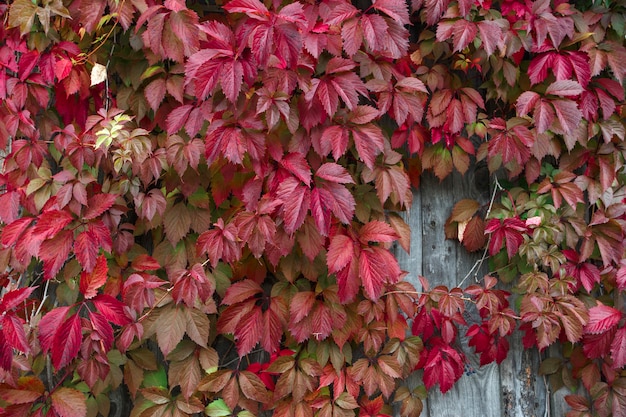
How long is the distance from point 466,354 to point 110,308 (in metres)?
1.15

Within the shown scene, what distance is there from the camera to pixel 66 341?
150 cm

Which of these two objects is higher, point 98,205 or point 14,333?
point 98,205

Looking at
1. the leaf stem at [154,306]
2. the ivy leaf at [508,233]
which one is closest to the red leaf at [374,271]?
the ivy leaf at [508,233]

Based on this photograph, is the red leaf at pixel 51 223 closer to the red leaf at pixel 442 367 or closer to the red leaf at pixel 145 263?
the red leaf at pixel 145 263

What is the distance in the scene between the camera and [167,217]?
182cm

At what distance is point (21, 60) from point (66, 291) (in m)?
0.69

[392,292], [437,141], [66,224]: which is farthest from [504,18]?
[66,224]

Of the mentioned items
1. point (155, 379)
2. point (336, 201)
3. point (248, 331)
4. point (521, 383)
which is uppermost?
point (336, 201)

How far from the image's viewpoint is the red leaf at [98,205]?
5.49ft

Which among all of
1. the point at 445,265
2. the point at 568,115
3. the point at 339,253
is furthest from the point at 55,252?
the point at 568,115

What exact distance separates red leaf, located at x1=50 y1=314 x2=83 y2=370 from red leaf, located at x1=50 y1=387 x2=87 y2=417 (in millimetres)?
225

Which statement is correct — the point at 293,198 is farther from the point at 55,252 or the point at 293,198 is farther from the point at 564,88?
the point at 564,88

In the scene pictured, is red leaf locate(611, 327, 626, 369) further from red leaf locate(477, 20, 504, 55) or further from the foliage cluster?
red leaf locate(477, 20, 504, 55)

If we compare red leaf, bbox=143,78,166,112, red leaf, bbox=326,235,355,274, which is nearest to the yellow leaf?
red leaf, bbox=143,78,166,112
